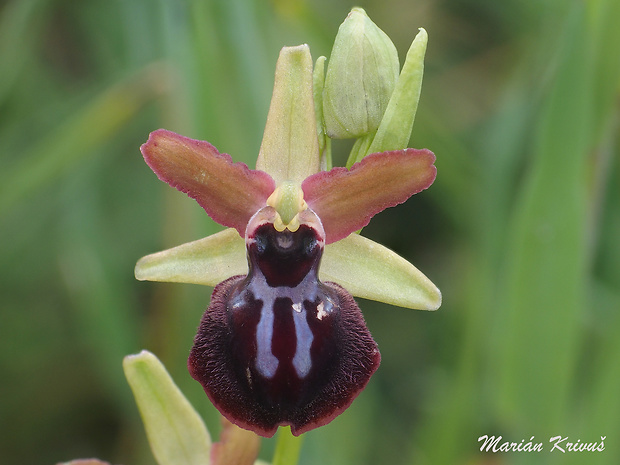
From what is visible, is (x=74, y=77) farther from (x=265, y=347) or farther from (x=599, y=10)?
(x=265, y=347)

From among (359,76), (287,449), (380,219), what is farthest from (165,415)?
(380,219)

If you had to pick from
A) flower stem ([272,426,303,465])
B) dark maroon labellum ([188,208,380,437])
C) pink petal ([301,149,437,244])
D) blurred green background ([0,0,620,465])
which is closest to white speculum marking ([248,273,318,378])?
dark maroon labellum ([188,208,380,437])

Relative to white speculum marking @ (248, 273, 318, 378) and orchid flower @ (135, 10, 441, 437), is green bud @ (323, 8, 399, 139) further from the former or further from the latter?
white speculum marking @ (248, 273, 318, 378)

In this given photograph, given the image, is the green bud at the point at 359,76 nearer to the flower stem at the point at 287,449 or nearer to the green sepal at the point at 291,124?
the green sepal at the point at 291,124

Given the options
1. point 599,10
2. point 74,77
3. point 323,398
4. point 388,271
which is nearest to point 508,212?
point 599,10

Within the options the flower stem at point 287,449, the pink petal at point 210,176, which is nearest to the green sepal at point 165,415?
the flower stem at point 287,449

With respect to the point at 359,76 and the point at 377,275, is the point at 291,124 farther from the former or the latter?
the point at 377,275

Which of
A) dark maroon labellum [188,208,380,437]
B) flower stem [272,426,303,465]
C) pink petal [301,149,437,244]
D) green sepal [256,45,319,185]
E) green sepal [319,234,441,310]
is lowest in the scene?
flower stem [272,426,303,465]
